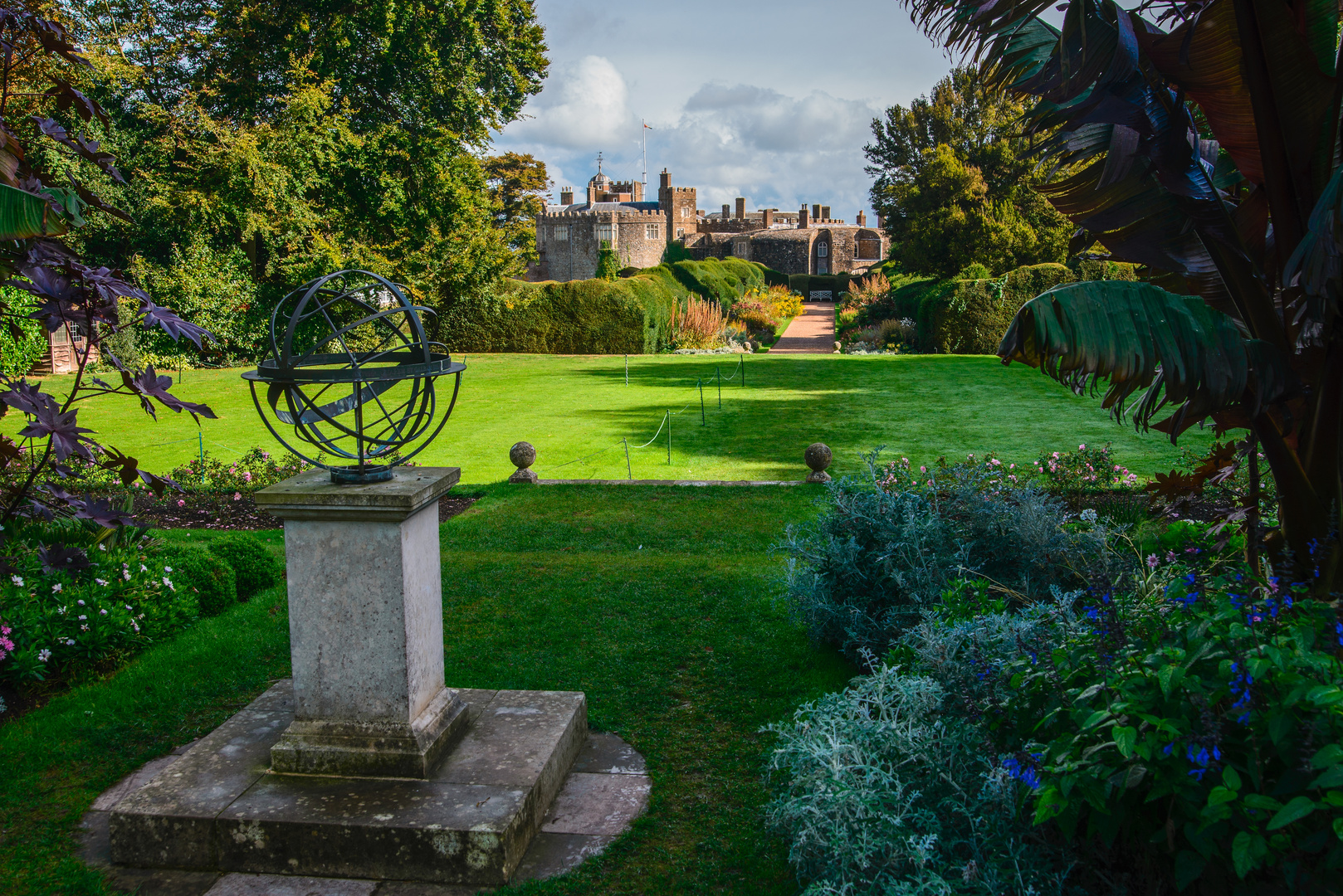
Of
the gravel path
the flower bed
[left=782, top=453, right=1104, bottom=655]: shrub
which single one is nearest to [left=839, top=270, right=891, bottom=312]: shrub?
the gravel path

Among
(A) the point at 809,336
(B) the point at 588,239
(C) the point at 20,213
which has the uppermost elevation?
(B) the point at 588,239

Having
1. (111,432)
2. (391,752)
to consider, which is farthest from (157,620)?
(111,432)

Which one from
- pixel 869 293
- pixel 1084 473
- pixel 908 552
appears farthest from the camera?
pixel 869 293

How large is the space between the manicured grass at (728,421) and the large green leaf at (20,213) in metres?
7.90

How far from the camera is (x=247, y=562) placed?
23.6 ft

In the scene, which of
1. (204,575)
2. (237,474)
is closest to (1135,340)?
(204,575)

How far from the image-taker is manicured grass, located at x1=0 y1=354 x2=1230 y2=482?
1245cm

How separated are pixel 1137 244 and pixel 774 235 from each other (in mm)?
61637

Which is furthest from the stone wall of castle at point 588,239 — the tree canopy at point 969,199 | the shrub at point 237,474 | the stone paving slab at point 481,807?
the stone paving slab at point 481,807

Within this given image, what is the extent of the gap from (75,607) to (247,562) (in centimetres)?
183

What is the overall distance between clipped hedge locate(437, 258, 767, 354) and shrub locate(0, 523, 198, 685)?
72.3 ft

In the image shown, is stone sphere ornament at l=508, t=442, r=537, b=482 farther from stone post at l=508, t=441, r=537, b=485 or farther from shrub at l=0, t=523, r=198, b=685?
shrub at l=0, t=523, r=198, b=685

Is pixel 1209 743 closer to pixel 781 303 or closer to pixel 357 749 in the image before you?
pixel 357 749

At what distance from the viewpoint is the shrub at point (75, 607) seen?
5.11 m
